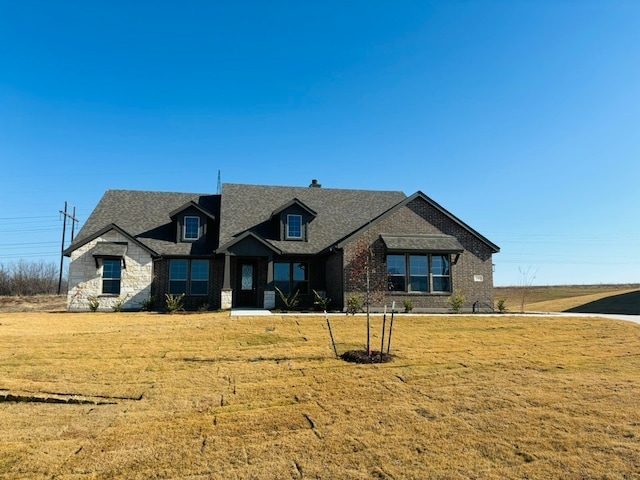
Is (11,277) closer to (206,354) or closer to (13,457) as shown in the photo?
(206,354)

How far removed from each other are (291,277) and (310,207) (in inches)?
207

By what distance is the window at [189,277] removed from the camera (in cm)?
2194

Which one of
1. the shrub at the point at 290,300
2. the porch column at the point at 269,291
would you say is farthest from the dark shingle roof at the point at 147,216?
the shrub at the point at 290,300

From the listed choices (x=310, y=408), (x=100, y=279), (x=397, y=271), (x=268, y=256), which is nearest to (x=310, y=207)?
(x=268, y=256)

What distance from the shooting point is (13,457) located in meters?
4.81

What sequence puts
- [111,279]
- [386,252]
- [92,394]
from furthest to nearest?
[111,279], [386,252], [92,394]

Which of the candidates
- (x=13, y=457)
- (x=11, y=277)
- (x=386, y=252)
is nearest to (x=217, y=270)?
(x=386, y=252)

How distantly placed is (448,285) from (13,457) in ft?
60.2

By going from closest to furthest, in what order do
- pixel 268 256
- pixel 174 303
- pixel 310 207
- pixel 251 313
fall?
pixel 251 313, pixel 174 303, pixel 268 256, pixel 310 207

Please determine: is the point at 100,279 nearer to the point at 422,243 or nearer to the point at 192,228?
the point at 192,228

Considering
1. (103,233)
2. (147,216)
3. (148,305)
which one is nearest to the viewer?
(148,305)

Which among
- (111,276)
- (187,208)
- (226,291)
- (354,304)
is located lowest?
(354,304)

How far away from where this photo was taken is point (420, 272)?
791 inches

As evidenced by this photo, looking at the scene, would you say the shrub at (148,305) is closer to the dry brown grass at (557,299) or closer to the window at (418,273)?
the window at (418,273)
